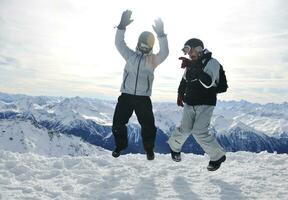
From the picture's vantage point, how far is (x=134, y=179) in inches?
356

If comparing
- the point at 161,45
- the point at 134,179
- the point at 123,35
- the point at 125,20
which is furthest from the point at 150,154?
the point at 125,20

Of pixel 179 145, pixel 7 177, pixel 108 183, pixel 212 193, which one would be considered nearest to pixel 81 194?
pixel 108 183

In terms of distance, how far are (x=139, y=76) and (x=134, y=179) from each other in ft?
7.84

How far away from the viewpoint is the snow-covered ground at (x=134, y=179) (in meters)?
7.75

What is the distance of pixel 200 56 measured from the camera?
945 cm

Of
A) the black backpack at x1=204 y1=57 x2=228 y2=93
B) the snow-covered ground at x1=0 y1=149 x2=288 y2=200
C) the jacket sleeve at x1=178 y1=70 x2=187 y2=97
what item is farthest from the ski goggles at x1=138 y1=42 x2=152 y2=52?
the snow-covered ground at x1=0 y1=149 x2=288 y2=200

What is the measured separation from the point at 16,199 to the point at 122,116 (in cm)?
365

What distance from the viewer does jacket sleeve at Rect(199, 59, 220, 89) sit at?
9039mm

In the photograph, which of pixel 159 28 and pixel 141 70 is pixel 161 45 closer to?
pixel 159 28

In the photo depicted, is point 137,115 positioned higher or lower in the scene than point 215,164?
higher

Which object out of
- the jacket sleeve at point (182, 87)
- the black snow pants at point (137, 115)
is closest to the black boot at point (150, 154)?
the black snow pants at point (137, 115)

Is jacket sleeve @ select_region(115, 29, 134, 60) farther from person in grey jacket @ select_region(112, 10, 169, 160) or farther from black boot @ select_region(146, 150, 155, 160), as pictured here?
black boot @ select_region(146, 150, 155, 160)

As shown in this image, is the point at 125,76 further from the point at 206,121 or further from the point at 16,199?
the point at 16,199

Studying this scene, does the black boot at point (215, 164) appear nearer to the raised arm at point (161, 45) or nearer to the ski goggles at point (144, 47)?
the raised arm at point (161, 45)
